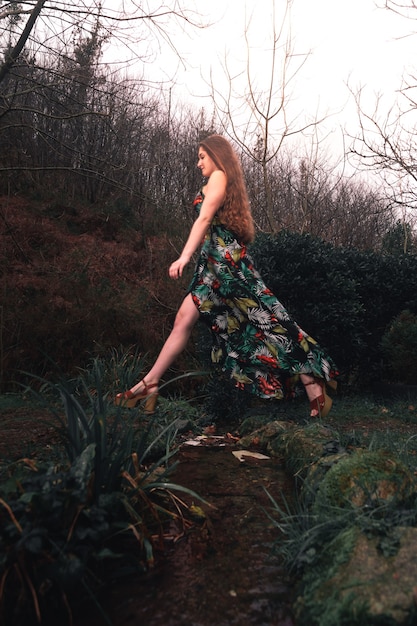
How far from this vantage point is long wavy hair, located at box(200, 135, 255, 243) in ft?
13.9

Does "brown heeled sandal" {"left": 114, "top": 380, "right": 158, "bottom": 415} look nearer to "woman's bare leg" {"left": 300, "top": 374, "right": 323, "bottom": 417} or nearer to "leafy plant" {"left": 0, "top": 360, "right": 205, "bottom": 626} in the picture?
"woman's bare leg" {"left": 300, "top": 374, "right": 323, "bottom": 417}

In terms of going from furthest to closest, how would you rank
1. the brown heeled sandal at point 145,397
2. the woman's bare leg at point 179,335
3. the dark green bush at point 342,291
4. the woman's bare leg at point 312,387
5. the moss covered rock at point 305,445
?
the dark green bush at point 342,291 < the woman's bare leg at point 312,387 < the woman's bare leg at point 179,335 < the brown heeled sandal at point 145,397 < the moss covered rock at point 305,445

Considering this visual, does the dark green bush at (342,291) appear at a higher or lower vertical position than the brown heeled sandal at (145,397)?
higher

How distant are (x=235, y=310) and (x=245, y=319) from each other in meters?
0.10

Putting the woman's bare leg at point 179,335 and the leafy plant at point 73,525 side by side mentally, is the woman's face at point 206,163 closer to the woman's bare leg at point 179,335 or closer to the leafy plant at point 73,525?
the woman's bare leg at point 179,335

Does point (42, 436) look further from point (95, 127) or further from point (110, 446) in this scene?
point (95, 127)

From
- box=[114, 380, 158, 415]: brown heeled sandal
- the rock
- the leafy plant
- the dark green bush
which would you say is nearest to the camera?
the rock

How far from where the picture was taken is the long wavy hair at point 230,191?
167 inches

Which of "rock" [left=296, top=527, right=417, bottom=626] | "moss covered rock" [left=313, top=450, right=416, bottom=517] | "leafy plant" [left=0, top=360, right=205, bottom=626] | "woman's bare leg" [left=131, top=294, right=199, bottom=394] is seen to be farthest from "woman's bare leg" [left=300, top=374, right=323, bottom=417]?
"rock" [left=296, top=527, right=417, bottom=626]

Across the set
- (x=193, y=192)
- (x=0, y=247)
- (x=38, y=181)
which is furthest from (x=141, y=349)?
(x=38, y=181)

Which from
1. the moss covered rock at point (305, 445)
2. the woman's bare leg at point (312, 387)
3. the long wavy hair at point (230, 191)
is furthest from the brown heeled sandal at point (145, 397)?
the long wavy hair at point (230, 191)

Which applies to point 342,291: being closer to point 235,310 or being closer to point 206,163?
point 235,310

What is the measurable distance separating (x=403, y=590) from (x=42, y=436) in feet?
7.80

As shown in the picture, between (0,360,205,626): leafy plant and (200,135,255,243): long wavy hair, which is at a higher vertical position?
(200,135,255,243): long wavy hair
